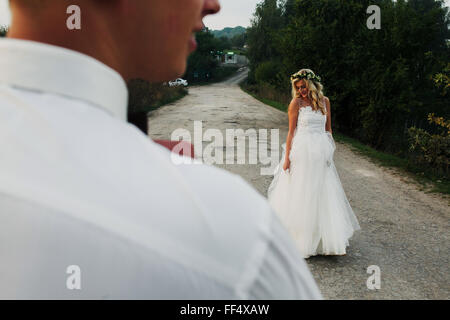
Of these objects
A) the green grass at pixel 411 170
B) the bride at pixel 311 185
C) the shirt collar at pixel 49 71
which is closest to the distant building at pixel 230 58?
the green grass at pixel 411 170

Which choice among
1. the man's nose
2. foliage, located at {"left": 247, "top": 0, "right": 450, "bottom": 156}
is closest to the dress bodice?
the man's nose

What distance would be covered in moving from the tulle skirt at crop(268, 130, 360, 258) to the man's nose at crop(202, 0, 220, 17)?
3875mm

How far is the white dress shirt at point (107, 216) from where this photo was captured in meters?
0.37

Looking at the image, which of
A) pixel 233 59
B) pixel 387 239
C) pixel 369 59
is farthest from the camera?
pixel 233 59

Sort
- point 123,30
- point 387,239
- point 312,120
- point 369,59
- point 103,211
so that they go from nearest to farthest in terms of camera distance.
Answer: point 103,211 → point 123,30 → point 312,120 → point 387,239 → point 369,59

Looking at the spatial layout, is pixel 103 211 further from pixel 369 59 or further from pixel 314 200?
pixel 369 59

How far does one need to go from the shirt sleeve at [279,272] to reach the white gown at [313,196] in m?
3.97

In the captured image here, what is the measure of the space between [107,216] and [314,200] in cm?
422

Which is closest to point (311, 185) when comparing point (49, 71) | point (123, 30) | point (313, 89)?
point (313, 89)

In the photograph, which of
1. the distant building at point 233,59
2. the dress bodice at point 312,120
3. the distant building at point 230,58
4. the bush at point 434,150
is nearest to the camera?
the dress bodice at point 312,120

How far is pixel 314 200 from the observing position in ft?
14.4

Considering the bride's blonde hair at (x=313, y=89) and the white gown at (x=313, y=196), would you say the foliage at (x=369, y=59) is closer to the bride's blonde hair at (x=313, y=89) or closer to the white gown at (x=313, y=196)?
the bride's blonde hair at (x=313, y=89)

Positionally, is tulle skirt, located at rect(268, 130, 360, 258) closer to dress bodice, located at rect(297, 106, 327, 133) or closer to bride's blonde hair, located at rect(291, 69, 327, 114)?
dress bodice, located at rect(297, 106, 327, 133)

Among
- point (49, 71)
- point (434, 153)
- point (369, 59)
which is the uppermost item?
point (369, 59)
